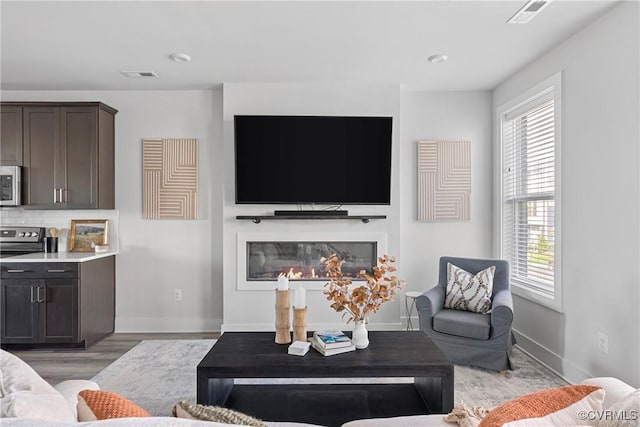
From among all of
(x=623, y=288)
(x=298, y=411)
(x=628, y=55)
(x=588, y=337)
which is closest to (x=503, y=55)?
(x=628, y=55)

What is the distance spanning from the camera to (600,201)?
2730 millimetres

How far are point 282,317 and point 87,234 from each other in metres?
3.03

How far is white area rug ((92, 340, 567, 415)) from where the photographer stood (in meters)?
2.73

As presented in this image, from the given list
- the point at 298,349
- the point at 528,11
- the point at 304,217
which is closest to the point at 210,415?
the point at 298,349

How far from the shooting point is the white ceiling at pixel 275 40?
2617 mm

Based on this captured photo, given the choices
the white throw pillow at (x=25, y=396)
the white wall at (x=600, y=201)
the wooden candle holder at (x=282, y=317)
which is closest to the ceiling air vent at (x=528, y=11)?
the white wall at (x=600, y=201)

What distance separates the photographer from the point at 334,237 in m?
4.25

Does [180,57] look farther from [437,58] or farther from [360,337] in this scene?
[360,337]

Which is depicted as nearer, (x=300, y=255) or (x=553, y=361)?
(x=553, y=361)

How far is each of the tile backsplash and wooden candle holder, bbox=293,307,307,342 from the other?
2.89m

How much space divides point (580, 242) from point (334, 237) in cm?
218

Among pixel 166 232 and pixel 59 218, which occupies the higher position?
pixel 59 218

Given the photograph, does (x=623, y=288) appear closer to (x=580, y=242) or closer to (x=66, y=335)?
(x=580, y=242)

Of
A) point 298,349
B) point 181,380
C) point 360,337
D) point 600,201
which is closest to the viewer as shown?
point 298,349
